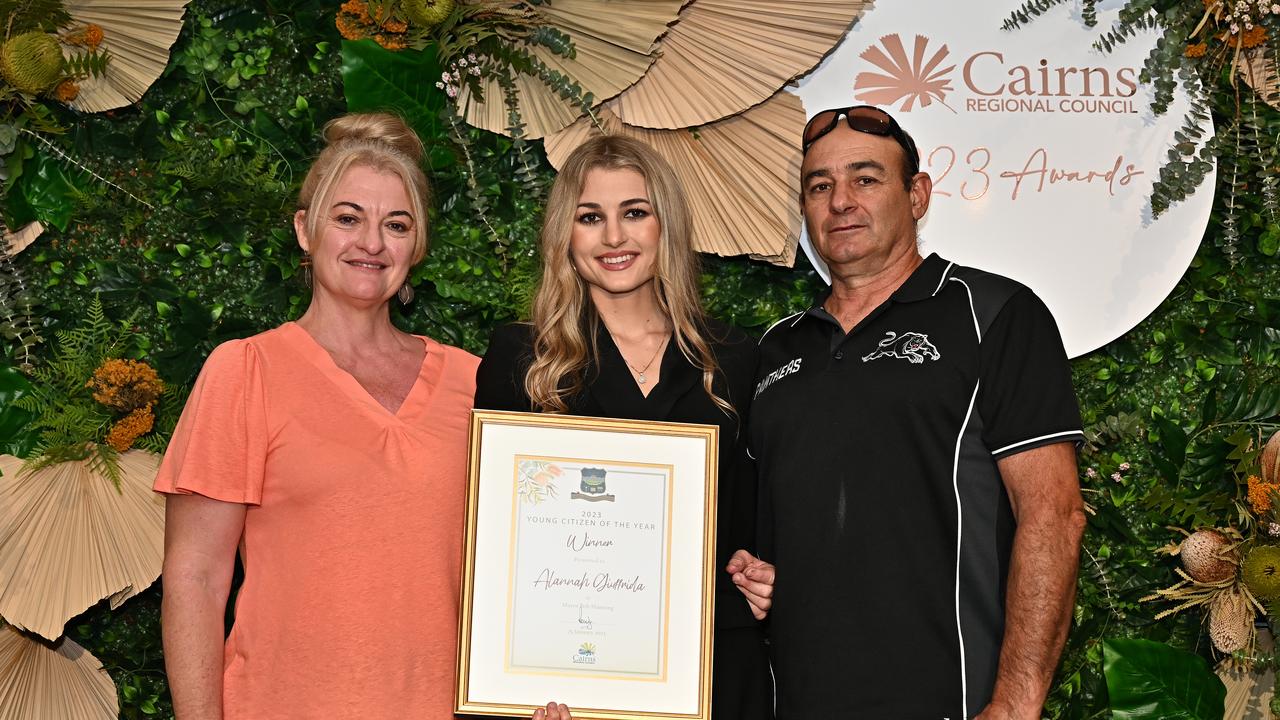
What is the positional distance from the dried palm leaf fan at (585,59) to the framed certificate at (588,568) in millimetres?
1059

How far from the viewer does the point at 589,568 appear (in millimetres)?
2176

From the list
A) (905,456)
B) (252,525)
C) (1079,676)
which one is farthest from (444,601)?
(1079,676)

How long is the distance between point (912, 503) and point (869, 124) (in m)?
0.89

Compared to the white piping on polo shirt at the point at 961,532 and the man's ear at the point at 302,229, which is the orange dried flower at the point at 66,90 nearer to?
the man's ear at the point at 302,229

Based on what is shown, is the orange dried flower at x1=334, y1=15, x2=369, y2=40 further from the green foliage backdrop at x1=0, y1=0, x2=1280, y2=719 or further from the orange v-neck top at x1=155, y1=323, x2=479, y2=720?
the orange v-neck top at x1=155, y1=323, x2=479, y2=720

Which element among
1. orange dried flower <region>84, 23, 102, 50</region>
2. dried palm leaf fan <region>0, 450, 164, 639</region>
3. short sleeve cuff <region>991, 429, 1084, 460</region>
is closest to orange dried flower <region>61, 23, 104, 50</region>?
orange dried flower <region>84, 23, 102, 50</region>

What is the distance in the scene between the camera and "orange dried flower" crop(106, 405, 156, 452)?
268 centimetres

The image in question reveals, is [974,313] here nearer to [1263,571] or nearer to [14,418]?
[1263,571]

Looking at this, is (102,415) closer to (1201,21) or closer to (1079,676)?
(1079,676)

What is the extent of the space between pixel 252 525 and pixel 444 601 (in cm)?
43

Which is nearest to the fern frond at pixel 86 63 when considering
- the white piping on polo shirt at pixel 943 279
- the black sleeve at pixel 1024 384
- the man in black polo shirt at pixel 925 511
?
the man in black polo shirt at pixel 925 511

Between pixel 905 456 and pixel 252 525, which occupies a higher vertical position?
pixel 905 456

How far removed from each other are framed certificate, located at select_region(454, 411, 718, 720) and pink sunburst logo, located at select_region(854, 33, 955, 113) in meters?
1.24

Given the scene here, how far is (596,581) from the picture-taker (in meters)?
2.17
